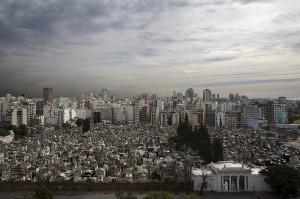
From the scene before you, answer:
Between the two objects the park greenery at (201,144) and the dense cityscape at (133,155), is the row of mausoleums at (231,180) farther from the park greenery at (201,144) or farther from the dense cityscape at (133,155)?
the park greenery at (201,144)

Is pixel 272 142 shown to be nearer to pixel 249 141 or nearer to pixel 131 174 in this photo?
pixel 249 141

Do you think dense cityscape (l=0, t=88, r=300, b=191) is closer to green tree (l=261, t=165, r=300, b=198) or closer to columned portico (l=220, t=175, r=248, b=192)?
columned portico (l=220, t=175, r=248, b=192)

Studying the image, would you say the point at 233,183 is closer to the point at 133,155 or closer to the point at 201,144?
the point at 201,144

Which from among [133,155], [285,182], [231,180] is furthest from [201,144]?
[285,182]

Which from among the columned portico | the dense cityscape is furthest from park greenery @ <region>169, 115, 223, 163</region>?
the columned portico

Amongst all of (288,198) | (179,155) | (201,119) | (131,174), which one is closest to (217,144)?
(179,155)

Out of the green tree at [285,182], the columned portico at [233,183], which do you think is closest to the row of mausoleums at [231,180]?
the columned portico at [233,183]
